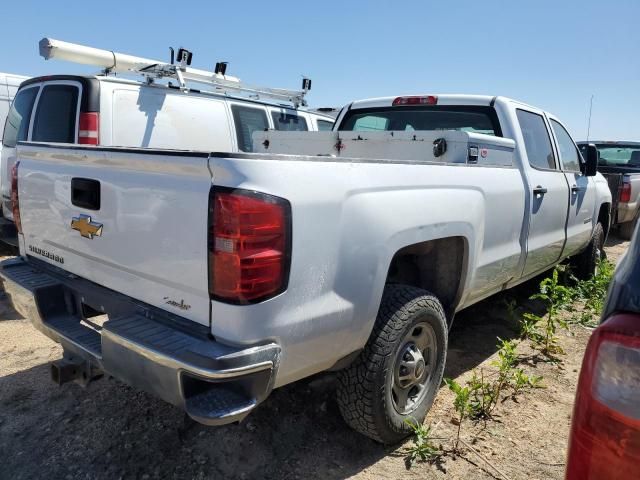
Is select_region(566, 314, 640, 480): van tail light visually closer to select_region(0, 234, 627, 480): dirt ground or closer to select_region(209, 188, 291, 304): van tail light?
select_region(209, 188, 291, 304): van tail light

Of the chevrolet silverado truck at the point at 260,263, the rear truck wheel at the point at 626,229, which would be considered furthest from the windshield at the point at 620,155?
the chevrolet silverado truck at the point at 260,263

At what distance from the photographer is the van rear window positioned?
478 centimetres

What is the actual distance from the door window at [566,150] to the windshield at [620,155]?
5836mm

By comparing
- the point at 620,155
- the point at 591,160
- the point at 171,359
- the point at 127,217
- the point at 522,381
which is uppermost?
the point at 620,155

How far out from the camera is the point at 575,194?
468 cm

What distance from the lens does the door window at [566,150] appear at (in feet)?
15.4

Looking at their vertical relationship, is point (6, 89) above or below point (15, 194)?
above

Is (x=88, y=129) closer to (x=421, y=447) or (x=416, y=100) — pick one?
(x=416, y=100)

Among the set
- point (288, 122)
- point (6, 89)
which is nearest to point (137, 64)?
point (288, 122)

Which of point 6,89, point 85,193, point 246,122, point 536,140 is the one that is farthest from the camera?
point 6,89

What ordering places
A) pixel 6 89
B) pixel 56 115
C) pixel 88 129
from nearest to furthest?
pixel 88 129 → pixel 56 115 → pixel 6 89

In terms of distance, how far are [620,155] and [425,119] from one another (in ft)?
25.9

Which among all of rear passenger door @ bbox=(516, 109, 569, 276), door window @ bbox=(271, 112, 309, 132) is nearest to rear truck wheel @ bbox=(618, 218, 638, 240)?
rear passenger door @ bbox=(516, 109, 569, 276)

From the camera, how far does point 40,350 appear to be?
3760 mm
